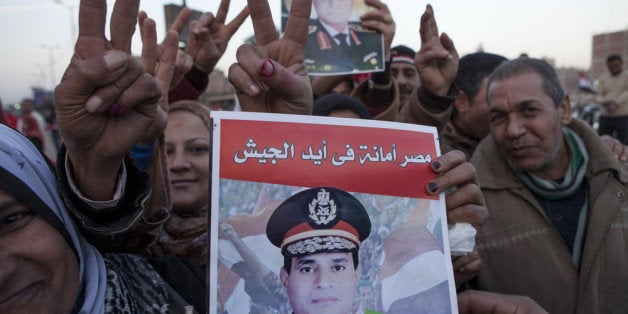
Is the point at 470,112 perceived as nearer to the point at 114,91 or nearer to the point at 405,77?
the point at 405,77

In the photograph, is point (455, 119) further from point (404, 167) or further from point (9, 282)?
point (9, 282)

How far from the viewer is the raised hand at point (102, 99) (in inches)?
39.8

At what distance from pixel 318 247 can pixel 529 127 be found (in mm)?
1603

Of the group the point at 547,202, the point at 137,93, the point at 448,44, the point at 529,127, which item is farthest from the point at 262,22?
the point at 547,202

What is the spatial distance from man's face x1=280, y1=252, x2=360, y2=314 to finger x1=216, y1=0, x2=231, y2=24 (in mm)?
1934

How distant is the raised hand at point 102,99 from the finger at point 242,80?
1.07 ft

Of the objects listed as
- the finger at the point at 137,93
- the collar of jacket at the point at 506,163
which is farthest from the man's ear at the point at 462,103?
the finger at the point at 137,93

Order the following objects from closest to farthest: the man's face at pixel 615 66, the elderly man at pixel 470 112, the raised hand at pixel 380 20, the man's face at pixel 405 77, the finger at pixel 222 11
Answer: the raised hand at pixel 380 20
the finger at pixel 222 11
the elderly man at pixel 470 112
the man's face at pixel 405 77
the man's face at pixel 615 66

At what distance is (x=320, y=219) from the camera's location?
119cm

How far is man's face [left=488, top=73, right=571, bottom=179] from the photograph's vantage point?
2326 mm

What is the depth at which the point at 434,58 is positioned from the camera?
2.24m

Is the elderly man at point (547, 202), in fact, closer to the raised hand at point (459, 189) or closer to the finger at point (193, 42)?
the raised hand at point (459, 189)

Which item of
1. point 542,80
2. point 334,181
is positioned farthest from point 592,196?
point 334,181

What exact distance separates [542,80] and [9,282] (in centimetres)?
234
